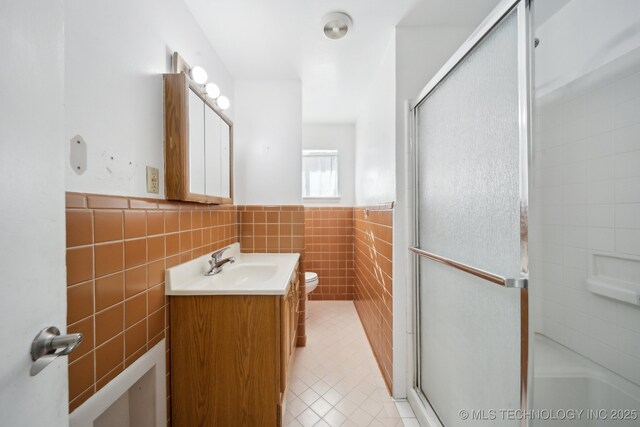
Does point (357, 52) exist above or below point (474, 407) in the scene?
above

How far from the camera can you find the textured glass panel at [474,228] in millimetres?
779

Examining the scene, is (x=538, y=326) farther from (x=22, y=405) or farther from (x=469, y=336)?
(x=22, y=405)

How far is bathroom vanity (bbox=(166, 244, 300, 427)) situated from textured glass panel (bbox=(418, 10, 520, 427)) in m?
0.82

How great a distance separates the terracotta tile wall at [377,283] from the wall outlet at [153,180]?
1.35 m

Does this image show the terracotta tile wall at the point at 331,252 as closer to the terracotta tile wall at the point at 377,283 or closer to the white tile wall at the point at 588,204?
the terracotta tile wall at the point at 377,283

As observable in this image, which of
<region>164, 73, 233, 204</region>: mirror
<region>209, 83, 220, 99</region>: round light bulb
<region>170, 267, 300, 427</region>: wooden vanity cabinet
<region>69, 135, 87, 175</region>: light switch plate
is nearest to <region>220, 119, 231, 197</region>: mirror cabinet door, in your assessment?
<region>164, 73, 233, 204</region>: mirror

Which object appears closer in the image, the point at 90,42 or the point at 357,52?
the point at 90,42

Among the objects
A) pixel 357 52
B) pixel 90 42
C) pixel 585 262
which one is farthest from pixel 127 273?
pixel 585 262

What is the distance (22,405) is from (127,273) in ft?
1.74

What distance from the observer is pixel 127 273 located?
0.90m

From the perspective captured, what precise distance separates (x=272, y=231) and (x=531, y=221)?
1787mm

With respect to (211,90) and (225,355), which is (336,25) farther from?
(225,355)

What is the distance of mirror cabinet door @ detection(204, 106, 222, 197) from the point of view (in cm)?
143

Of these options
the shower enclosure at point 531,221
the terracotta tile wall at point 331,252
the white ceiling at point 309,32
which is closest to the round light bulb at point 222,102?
the white ceiling at point 309,32
